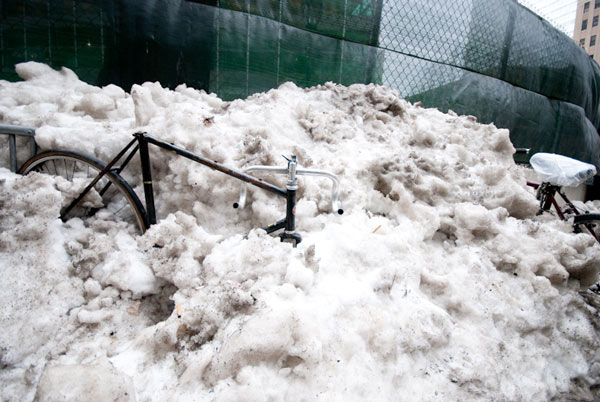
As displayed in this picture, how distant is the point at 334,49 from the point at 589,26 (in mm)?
53349

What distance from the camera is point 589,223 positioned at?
8.49 feet

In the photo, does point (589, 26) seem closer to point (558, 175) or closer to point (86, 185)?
point (558, 175)

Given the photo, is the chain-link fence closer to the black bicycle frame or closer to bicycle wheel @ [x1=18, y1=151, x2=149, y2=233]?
bicycle wheel @ [x1=18, y1=151, x2=149, y2=233]

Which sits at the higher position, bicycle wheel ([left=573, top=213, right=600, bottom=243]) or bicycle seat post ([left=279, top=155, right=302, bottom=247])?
bicycle seat post ([left=279, top=155, right=302, bottom=247])

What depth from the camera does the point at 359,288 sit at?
1.71m

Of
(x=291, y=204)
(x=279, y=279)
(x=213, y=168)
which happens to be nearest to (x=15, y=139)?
(x=213, y=168)

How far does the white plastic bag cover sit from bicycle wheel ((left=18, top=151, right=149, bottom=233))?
346 centimetres

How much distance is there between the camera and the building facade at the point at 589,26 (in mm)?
39500

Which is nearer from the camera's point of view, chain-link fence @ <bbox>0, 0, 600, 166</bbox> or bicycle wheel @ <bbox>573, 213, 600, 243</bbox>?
bicycle wheel @ <bbox>573, 213, 600, 243</bbox>

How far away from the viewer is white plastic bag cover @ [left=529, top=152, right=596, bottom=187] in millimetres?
3010

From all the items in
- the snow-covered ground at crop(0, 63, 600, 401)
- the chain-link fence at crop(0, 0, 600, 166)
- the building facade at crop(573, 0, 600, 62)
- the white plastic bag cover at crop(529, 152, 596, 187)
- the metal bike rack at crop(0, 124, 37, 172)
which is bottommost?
the snow-covered ground at crop(0, 63, 600, 401)

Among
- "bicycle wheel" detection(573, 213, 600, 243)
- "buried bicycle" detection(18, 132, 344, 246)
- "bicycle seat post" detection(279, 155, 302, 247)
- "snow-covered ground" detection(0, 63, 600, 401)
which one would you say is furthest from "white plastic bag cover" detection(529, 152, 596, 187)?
"bicycle seat post" detection(279, 155, 302, 247)

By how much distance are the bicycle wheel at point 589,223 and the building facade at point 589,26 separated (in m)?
51.1

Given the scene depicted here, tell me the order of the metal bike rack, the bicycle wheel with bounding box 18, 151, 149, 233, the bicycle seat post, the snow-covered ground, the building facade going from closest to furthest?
1. the snow-covered ground
2. the bicycle seat post
3. the bicycle wheel with bounding box 18, 151, 149, 233
4. the metal bike rack
5. the building facade
